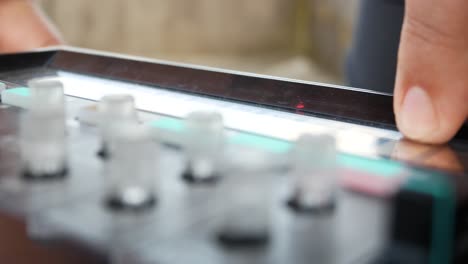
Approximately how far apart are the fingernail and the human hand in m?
0.62

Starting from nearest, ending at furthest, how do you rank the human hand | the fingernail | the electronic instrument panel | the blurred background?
the electronic instrument panel, the fingernail, the human hand, the blurred background

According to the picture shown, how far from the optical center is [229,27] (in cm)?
245

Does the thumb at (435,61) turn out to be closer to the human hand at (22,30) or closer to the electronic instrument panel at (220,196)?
the electronic instrument panel at (220,196)

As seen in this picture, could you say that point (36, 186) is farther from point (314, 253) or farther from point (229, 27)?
point (229, 27)

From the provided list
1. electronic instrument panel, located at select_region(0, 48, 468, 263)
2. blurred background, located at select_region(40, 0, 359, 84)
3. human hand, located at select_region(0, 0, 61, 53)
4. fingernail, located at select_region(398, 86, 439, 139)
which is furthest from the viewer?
blurred background, located at select_region(40, 0, 359, 84)

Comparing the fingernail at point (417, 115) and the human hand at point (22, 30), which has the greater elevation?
the fingernail at point (417, 115)

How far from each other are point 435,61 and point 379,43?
21.1 inches

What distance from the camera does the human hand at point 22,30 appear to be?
0.92 meters

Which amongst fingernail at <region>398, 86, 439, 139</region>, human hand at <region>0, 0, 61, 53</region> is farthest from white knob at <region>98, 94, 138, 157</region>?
human hand at <region>0, 0, 61, 53</region>

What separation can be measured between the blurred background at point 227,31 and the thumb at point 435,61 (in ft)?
5.52

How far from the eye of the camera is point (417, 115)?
0.43 m

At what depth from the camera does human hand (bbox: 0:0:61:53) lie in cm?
92

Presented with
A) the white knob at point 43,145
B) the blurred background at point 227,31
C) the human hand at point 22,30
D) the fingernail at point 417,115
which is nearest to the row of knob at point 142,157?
the white knob at point 43,145

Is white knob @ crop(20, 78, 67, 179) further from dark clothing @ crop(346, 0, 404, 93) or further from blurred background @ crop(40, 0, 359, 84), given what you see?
blurred background @ crop(40, 0, 359, 84)
